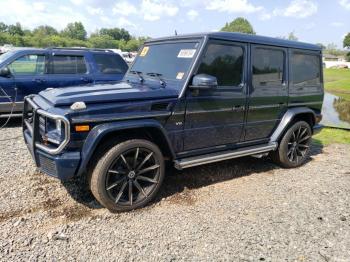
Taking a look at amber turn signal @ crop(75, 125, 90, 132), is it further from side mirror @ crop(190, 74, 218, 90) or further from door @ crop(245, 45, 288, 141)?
door @ crop(245, 45, 288, 141)

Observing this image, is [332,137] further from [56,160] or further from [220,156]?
[56,160]

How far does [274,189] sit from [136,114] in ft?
8.00

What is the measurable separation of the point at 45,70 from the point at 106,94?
16.7 ft

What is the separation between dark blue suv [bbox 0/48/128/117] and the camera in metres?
8.02

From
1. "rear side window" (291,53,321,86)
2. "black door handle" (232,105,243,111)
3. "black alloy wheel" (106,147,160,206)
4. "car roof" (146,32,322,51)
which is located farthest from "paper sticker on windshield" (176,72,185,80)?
"rear side window" (291,53,321,86)

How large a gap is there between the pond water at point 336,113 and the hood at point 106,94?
10.4 meters

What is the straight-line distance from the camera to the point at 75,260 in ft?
10.6

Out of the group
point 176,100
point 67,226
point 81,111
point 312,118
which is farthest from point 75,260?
point 312,118

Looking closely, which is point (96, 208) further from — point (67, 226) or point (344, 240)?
point (344, 240)

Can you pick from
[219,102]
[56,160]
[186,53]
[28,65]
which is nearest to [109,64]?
[28,65]

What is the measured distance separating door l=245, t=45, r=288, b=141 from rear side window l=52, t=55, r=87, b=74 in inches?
200

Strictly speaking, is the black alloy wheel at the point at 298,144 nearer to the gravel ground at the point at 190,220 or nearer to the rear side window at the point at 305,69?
the gravel ground at the point at 190,220

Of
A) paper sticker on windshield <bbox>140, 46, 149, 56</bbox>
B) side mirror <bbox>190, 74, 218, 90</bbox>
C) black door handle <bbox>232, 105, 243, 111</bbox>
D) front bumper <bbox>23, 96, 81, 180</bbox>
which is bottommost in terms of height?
front bumper <bbox>23, 96, 81, 180</bbox>

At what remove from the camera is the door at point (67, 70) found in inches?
331
